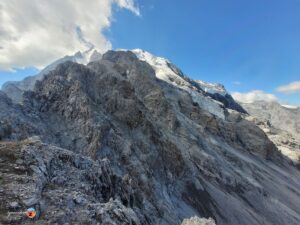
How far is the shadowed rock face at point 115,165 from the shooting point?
15.3 meters

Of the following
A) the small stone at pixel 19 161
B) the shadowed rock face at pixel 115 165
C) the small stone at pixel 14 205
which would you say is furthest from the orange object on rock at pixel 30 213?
the small stone at pixel 19 161

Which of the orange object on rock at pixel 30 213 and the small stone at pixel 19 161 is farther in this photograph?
the small stone at pixel 19 161

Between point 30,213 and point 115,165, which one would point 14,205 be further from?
point 115,165

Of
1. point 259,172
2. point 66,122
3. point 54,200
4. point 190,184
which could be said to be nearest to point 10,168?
point 54,200

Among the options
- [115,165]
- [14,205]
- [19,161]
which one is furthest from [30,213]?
[115,165]

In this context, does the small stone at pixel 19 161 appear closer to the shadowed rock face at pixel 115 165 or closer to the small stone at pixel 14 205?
the shadowed rock face at pixel 115 165

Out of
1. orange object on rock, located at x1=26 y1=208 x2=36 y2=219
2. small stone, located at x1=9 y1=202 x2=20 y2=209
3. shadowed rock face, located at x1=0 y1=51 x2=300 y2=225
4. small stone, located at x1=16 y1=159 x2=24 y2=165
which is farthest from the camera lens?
small stone, located at x1=16 y1=159 x2=24 y2=165

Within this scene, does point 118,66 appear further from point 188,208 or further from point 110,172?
point 110,172

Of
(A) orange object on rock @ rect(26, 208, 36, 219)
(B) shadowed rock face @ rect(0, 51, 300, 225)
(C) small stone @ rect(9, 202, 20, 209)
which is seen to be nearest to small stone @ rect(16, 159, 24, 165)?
(B) shadowed rock face @ rect(0, 51, 300, 225)

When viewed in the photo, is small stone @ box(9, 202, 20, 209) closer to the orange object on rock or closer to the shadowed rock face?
the shadowed rock face

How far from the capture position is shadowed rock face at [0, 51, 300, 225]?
15273mm

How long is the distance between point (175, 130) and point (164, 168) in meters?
28.7

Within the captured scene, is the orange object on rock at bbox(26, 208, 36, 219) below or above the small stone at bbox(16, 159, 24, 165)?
below

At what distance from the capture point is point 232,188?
235 feet
